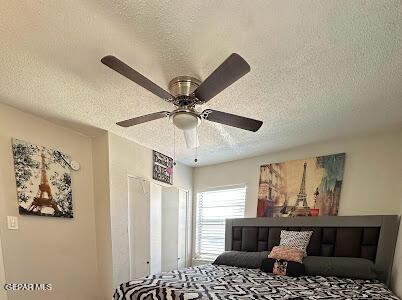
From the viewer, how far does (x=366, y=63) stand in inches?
63.1

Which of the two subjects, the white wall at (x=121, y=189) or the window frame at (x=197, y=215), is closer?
the white wall at (x=121, y=189)

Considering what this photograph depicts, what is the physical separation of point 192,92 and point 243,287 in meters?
1.62

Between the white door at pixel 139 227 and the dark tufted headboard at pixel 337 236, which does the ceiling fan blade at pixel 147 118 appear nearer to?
the white door at pixel 139 227

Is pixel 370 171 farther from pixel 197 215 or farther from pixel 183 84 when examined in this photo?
pixel 197 215

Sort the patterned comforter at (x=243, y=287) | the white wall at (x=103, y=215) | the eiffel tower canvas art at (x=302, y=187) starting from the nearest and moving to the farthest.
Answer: the patterned comforter at (x=243, y=287), the white wall at (x=103, y=215), the eiffel tower canvas art at (x=302, y=187)

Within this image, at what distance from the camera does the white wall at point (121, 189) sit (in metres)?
2.79

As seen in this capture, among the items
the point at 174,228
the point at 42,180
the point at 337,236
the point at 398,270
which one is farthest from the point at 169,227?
the point at 398,270

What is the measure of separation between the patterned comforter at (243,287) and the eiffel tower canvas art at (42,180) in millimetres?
1198

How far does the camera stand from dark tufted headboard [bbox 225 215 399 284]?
96.7 inches

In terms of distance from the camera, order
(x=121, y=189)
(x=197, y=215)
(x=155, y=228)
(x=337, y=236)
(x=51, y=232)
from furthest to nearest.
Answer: (x=197, y=215)
(x=155, y=228)
(x=121, y=189)
(x=337, y=236)
(x=51, y=232)

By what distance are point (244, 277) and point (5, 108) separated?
111 inches

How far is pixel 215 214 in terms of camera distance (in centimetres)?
419

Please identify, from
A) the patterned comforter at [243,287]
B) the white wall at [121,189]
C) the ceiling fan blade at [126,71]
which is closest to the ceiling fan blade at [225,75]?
the ceiling fan blade at [126,71]

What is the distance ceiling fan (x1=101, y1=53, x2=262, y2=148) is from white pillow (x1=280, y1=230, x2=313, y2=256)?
5.72ft
